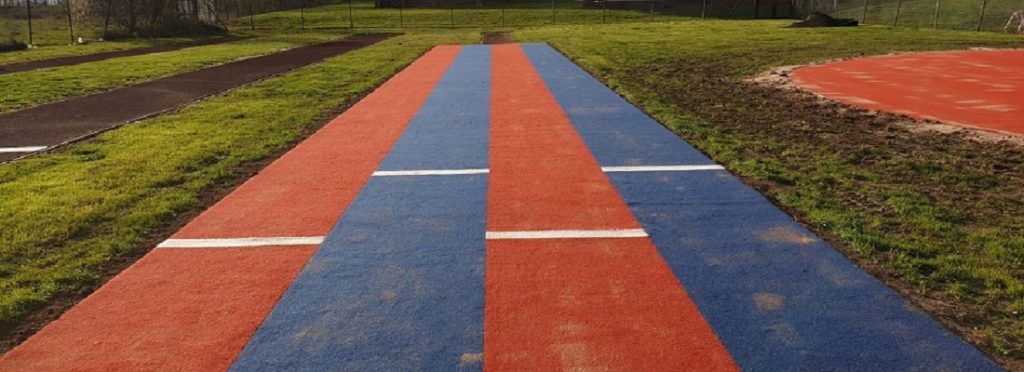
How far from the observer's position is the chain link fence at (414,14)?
1134 inches

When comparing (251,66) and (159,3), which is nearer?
(251,66)

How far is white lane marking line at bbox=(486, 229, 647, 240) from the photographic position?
5.00 metres

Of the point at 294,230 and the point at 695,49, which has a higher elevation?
the point at 695,49

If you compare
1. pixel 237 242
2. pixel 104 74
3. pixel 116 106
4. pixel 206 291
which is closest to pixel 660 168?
pixel 237 242

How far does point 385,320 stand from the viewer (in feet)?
12.2

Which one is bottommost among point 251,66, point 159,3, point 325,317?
point 325,317

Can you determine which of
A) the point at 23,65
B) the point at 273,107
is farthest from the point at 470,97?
the point at 23,65

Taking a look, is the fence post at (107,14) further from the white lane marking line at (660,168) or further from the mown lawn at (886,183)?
the white lane marking line at (660,168)

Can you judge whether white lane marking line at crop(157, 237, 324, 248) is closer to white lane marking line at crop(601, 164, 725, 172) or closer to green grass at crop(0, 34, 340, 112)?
white lane marking line at crop(601, 164, 725, 172)

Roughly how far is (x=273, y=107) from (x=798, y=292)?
9.54m

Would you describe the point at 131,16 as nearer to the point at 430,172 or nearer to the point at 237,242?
the point at 430,172

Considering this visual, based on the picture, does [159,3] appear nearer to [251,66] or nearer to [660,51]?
[251,66]

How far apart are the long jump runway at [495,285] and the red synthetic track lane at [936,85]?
5.53 meters

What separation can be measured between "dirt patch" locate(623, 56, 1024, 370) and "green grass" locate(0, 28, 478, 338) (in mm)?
5414
